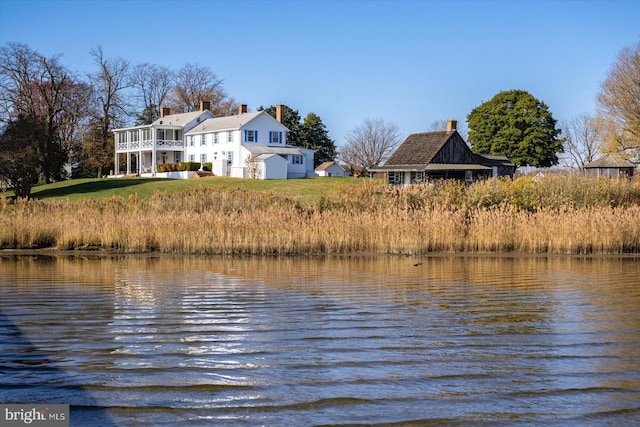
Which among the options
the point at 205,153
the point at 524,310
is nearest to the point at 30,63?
the point at 205,153

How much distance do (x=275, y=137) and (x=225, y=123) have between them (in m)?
5.08

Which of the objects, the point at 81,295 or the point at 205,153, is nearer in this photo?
the point at 81,295

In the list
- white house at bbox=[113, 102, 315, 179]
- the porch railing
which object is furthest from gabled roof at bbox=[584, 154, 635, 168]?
the porch railing

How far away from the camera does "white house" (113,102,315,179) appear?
2556 inches

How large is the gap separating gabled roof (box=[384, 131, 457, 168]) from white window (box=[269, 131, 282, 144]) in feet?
47.1

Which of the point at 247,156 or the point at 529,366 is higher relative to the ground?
the point at 247,156

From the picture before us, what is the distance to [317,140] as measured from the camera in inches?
3531

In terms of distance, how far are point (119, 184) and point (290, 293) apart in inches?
1863

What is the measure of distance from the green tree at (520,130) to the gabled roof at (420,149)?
55.3ft

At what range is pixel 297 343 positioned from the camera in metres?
8.67

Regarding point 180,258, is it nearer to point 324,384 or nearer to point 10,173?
point 324,384

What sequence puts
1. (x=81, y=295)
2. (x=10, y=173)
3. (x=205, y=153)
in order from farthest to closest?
(x=205, y=153) < (x=10, y=173) < (x=81, y=295)

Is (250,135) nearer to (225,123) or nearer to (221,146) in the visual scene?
(221,146)

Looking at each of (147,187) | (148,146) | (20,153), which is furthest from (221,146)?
(20,153)
